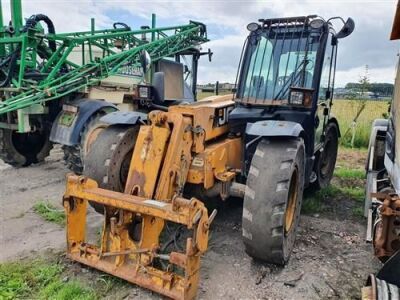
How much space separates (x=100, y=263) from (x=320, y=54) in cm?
319

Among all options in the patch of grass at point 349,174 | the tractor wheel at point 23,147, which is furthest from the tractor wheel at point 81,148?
the patch of grass at point 349,174

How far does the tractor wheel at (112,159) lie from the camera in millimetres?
3699

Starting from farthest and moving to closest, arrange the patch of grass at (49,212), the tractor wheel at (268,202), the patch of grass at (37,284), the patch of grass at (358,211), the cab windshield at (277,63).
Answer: the patch of grass at (358,211), the patch of grass at (49,212), the cab windshield at (277,63), the tractor wheel at (268,202), the patch of grass at (37,284)

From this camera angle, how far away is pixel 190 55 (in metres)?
8.38

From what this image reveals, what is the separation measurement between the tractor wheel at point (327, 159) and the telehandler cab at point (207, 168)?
1.10 meters

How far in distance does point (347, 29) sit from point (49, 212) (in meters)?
4.17

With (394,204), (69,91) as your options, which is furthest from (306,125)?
(69,91)

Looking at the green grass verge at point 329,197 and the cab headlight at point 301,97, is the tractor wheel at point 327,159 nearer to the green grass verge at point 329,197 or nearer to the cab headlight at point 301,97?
the green grass verge at point 329,197

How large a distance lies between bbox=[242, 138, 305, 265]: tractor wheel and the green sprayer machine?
1.54m

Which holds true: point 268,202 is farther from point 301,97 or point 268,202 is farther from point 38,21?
point 38,21

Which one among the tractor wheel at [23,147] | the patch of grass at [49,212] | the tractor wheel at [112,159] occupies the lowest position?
the patch of grass at [49,212]

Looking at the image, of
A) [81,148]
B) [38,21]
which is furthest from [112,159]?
[38,21]

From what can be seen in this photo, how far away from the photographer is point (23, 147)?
706cm

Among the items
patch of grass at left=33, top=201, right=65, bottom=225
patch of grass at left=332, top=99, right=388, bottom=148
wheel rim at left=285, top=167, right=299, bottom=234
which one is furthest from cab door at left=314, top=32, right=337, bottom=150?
patch of grass at left=332, top=99, right=388, bottom=148
